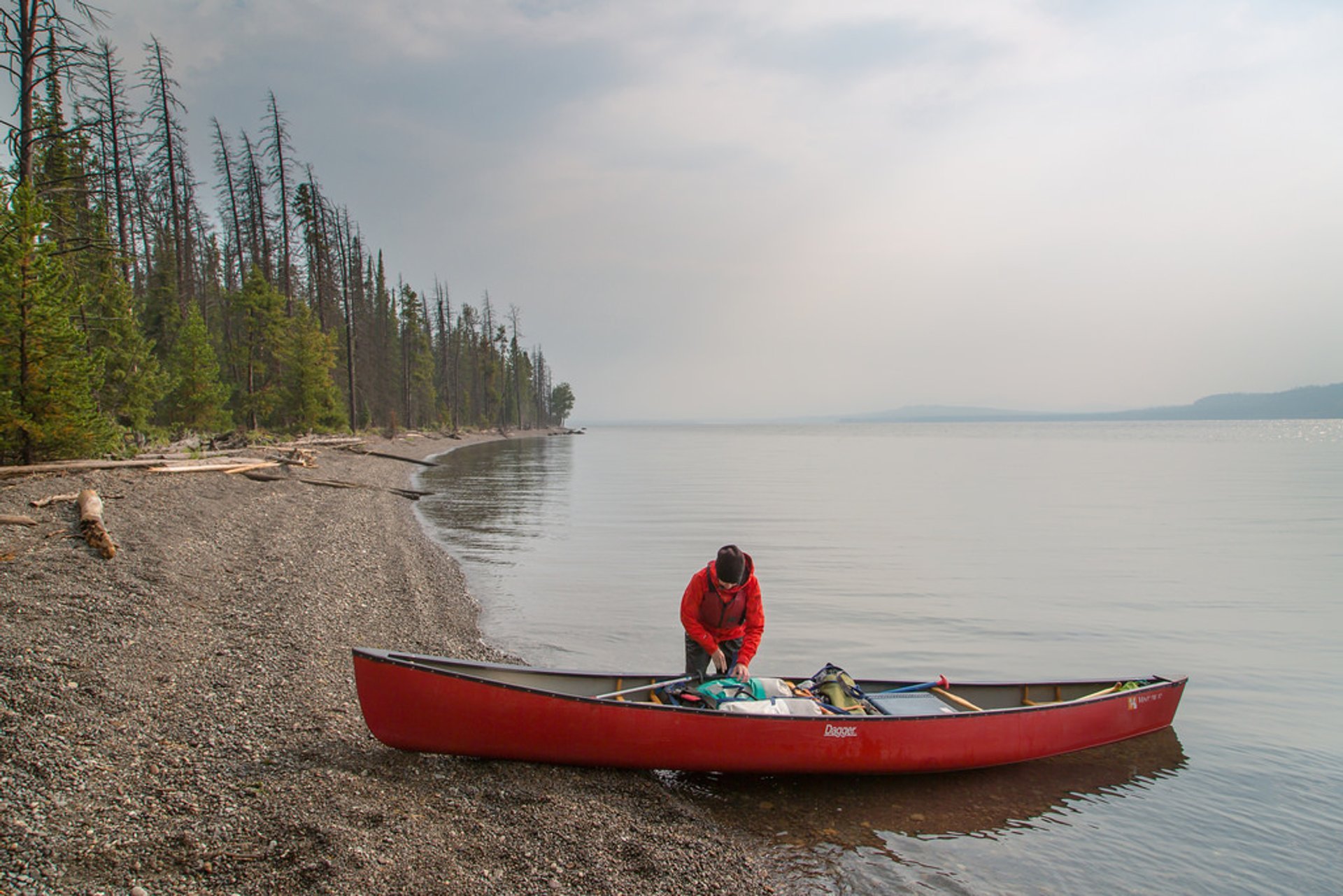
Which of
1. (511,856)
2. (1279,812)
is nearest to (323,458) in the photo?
(511,856)

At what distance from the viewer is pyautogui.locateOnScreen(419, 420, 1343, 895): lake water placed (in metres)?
5.98

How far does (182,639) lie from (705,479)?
37.2m

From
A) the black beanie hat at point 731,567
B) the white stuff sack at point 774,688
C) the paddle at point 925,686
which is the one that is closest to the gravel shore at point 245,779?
the white stuff sack at point 774,688

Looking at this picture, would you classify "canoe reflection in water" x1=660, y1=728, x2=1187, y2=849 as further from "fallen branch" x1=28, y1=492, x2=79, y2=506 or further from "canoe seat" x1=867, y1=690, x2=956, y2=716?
"fallen branch" x1=28, y1=492, x2=79, y2=506

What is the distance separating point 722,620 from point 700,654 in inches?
19.6

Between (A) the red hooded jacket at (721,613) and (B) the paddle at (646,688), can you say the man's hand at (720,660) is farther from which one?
(B) the paddle at (646,688)

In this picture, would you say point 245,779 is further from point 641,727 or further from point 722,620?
point 722,620

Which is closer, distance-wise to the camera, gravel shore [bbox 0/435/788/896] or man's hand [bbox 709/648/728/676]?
gravel shore [bbox 0/435/788/896]

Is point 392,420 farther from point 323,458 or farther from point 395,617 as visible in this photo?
point 395,617

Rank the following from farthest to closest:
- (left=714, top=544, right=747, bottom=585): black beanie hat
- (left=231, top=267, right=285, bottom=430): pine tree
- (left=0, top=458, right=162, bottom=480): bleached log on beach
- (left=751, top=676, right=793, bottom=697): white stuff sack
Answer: (left=231, top=267, right=285, bottom=430): pine tree < (left=0, top=458, right=162, bottom=480): bleached log on beach < (left=751, top=676, right=793, bottom=697): white stuff sack < (left=714, top=544, right=747, bottom=585): black beanie hat

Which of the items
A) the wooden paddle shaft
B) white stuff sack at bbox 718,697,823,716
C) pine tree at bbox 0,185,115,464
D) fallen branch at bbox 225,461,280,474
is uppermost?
pine tree at bbox 0,185,115,464

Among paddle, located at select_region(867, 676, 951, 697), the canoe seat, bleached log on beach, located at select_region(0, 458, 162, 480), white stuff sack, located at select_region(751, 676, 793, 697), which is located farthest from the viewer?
bleached log on beach, located at select_region(0, 458, 162, 480)

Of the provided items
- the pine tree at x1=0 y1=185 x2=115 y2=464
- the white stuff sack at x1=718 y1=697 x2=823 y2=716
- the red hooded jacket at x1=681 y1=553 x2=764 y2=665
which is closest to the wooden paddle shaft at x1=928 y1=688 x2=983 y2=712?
the white stuff sack at x1=718 y1=697 x2=823 y2=716

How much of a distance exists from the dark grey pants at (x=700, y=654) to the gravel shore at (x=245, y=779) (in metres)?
1.36
